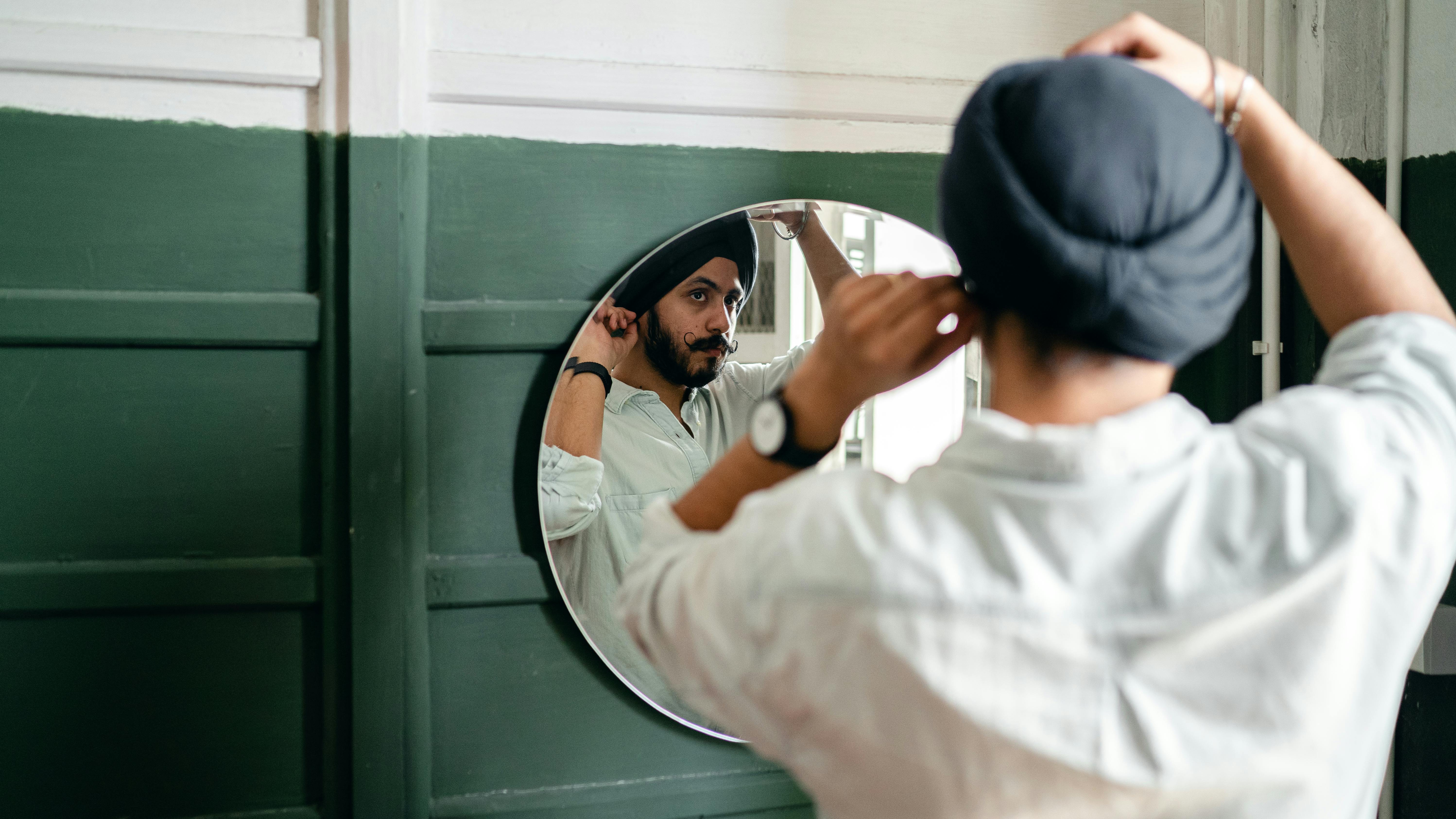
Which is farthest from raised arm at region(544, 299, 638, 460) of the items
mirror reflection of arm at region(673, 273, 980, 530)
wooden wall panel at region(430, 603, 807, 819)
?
mirror reflection of arm at region(673, 273, 980, 530)

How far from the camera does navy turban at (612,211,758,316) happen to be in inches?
54.4

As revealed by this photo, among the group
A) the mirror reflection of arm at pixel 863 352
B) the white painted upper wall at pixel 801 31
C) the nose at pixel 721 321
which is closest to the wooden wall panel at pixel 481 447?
the nose at pixel 721 321

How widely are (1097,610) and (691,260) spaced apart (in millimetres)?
925

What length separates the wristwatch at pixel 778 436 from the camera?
70cm

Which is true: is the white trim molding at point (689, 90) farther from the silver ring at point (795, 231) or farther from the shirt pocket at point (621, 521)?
the shirt pocket at point (621, 521)

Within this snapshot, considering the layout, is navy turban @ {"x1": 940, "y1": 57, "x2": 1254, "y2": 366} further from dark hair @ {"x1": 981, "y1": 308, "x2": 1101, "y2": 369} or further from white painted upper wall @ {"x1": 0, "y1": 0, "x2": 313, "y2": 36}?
white painted upper wall @ {"x1": 0, "y1": 0, "x2": 313, "y2": 36}

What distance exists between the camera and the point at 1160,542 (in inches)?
23.2

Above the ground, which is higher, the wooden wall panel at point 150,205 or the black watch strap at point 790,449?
the wooden wall panel at point 150,205

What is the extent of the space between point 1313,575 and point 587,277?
103 cm

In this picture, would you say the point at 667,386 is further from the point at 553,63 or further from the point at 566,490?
the point at 553,63

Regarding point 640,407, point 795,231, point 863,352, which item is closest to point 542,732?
point 640,407

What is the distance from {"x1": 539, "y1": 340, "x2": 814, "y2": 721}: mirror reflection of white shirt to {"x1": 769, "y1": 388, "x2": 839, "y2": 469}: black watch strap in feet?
2.16

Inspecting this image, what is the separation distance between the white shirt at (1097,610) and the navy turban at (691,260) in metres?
0.78

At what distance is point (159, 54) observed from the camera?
1254 millimetres
